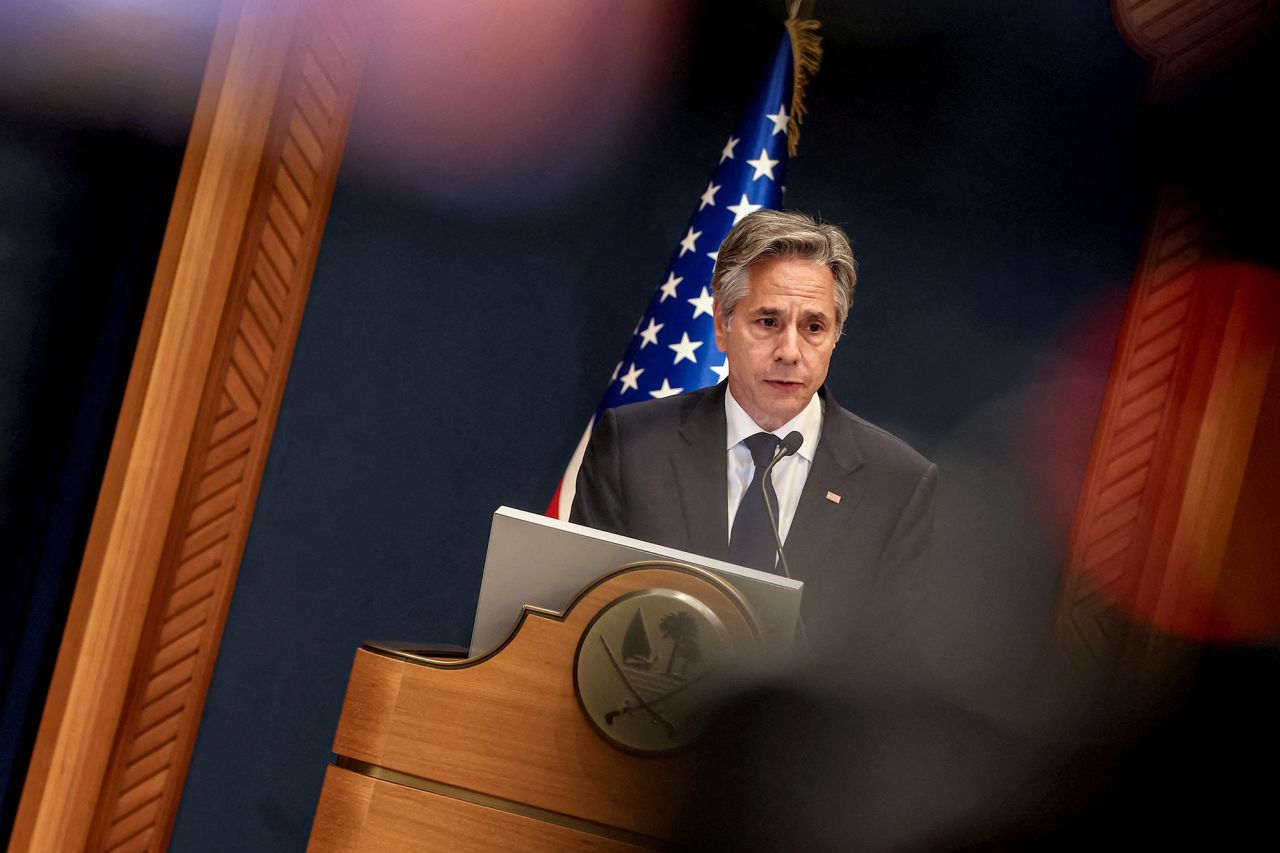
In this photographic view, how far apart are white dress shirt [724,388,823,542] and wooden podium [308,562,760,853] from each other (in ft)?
2.47

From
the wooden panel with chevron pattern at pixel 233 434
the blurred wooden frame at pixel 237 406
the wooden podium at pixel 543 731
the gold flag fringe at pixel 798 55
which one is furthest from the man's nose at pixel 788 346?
the wooden panel with chevron pattern at pixel 233 434

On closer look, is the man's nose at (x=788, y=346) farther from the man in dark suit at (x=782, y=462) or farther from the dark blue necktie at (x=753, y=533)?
the dark blue necktie at (x=753, y=533)

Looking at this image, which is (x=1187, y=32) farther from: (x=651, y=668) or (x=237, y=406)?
(x=237, y=406)

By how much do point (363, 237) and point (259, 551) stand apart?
87cm

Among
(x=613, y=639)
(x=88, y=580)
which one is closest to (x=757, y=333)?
(x=613, y=639)

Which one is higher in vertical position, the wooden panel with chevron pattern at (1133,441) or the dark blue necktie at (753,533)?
the wooden panel with chevron pattern at (1133,441)

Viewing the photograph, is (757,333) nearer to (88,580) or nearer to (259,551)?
(259,551)

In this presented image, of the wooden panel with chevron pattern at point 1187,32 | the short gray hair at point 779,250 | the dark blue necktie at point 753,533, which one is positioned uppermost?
the wooden panel with chevron pattern at point 1187,32

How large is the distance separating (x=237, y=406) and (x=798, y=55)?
5.54ft

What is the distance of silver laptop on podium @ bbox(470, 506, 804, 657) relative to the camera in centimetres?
121

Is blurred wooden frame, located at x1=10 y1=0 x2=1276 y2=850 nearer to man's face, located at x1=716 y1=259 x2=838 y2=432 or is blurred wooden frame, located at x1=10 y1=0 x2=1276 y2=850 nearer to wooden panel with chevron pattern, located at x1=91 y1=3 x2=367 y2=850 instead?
wooden panel with chevron pattern, located at x1=91 y1=3 x2=367 y2=850

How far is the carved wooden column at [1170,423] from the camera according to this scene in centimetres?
265

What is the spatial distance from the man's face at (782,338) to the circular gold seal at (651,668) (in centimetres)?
87

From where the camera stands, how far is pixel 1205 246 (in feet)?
9.00
